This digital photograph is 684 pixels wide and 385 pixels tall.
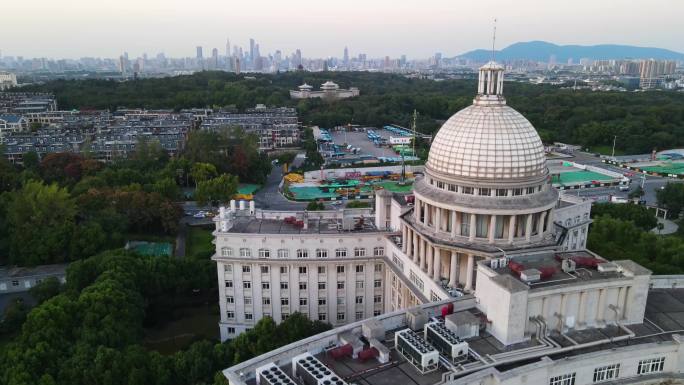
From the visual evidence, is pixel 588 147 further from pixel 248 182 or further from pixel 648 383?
pixel 648 383

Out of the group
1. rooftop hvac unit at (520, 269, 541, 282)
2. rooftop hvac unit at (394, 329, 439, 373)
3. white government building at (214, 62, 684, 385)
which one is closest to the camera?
rooftop hvac unit at (394, 329, 439, 373)

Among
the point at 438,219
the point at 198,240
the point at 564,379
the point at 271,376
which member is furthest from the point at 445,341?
the point at 198,240

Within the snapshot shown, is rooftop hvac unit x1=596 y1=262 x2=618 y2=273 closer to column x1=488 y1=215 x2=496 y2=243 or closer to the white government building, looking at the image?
the white government building

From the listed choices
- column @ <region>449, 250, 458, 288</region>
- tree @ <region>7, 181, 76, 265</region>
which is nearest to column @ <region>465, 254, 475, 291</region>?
column @ <region>449, 250, 458, 288</region>

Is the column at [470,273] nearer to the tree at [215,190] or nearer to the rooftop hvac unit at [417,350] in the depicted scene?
the rooftop hvac unit at [417,350]

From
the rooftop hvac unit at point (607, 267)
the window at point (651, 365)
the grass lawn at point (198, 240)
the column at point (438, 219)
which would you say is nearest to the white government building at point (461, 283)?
the rooftop hvac unit at point (607, 267)

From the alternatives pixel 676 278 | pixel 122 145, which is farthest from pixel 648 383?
pixel 122 145

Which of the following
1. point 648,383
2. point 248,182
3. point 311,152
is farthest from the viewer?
point 311,152
